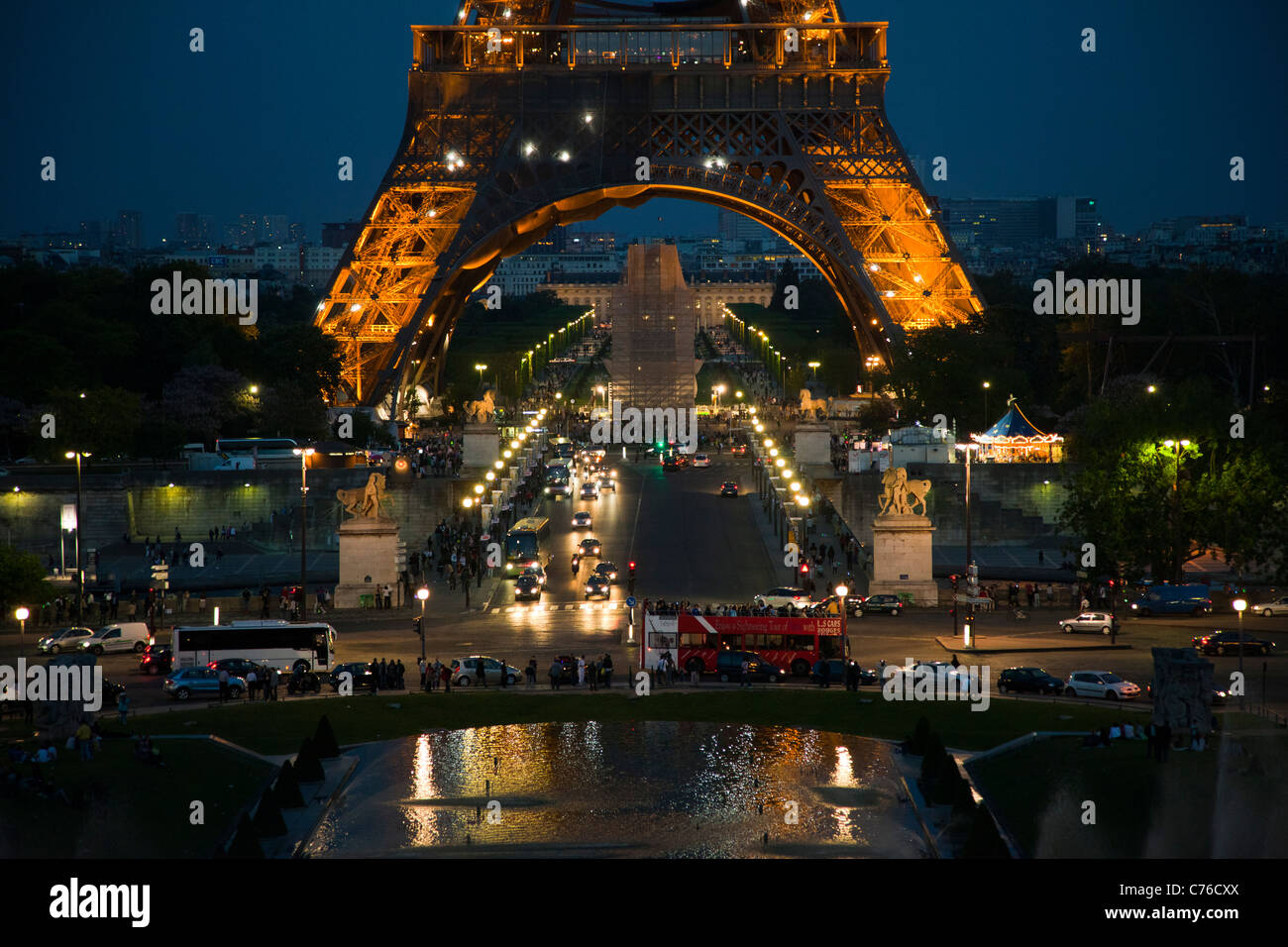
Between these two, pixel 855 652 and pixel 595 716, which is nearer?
pixel 595 716

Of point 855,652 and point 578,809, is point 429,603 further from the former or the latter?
point 578,809

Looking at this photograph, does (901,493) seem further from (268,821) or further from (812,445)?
(268,821)

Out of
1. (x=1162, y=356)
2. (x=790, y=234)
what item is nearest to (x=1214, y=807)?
(x=790, y=234)

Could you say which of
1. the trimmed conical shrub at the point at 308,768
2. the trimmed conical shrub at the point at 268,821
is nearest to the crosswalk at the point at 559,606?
the trimmed conical shrub at the point at 308,768

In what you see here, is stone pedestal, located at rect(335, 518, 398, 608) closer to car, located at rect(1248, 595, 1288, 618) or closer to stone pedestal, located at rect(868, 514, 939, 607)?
stone pedestal, located at rect(868, 514, 939, 607)

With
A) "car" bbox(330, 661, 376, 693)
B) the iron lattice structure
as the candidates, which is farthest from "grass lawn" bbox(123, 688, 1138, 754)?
the iron lattice structure

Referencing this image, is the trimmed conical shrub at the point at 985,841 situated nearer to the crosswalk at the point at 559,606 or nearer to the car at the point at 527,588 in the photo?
the crosswalk at the point at 559,606

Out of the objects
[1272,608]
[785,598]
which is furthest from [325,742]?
[1272,608]

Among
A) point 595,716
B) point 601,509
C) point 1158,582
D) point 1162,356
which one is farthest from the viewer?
point 1162,356
